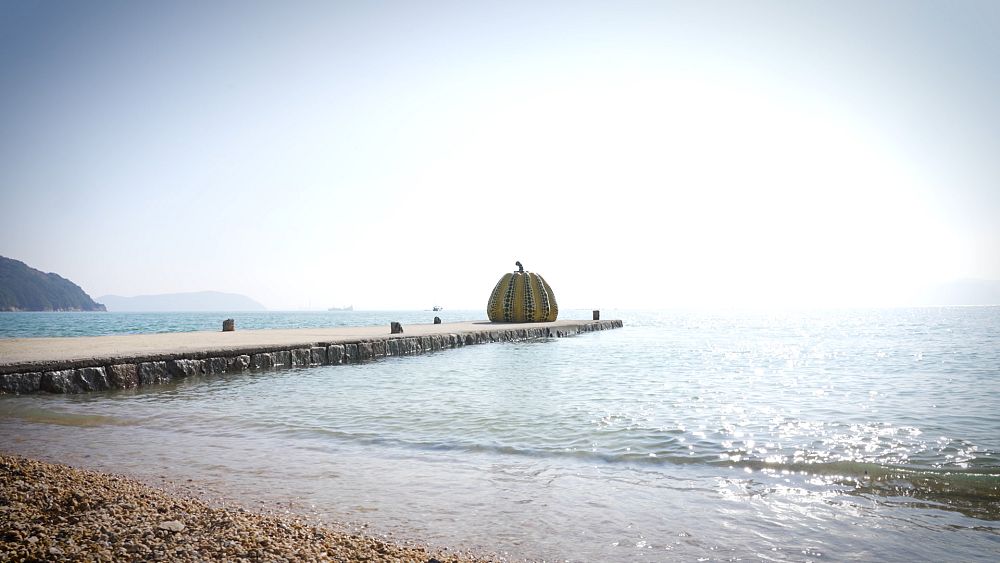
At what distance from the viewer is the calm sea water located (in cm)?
308

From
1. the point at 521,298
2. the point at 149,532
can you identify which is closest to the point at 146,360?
the point at 149,532

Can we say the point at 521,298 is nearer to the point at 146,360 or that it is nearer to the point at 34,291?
the point at 146,360

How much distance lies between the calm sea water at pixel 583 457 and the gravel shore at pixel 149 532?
1.31 feet

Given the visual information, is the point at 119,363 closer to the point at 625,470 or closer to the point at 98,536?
the point at 98,536

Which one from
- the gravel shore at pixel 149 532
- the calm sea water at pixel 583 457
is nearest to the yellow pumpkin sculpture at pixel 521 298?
the calm sea water at pixel 583 457

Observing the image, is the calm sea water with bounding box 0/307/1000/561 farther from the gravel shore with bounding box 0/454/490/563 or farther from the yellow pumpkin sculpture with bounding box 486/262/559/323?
the yellow pumpkin sculpture with bounding box 486/262/559/323

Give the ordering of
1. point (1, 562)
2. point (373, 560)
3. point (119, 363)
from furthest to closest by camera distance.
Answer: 1. point (119, 363)
2. point (373, 560)
3. point (1, 562)

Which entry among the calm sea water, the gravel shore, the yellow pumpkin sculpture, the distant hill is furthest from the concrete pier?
the distant hill

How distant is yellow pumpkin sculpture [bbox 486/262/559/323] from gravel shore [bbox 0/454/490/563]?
22.4 meters

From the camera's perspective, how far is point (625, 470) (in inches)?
174

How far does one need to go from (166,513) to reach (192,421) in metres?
3.67

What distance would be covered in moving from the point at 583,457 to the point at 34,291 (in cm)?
20032

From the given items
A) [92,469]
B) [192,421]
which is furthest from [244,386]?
[92,469]

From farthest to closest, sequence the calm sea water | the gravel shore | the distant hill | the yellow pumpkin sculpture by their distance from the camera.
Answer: the distant hill → the yellow pumpkin sculpture → the calm sea water → the gravel shore
